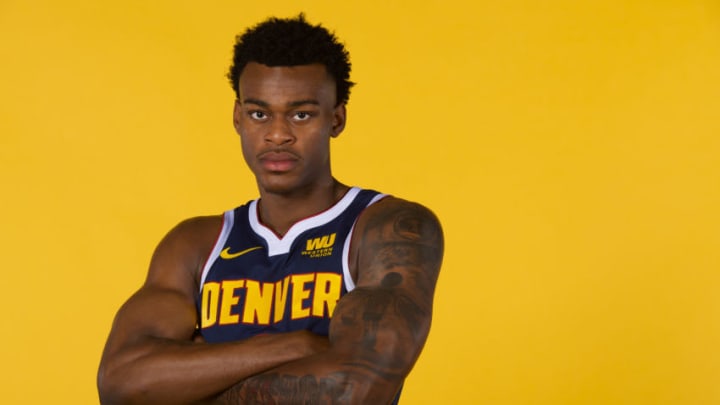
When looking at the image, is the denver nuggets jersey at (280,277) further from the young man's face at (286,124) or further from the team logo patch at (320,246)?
the young man's face at (286,124)

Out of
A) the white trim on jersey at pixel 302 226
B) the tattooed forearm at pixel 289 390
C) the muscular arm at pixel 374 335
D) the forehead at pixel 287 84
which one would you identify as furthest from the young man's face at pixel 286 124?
the tattooed forearm at pixel 289 390

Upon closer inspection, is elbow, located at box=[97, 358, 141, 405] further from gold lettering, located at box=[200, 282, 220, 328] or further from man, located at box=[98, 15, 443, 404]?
gold lettering, located at box=[200, 282, 220, 328]

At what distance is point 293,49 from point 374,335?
90cm

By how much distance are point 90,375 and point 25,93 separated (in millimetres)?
1317

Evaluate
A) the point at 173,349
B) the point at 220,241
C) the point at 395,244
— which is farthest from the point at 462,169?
the point at 173,349

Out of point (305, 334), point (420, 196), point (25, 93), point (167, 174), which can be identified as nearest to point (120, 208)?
point (167, 174)

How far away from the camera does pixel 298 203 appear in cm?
308

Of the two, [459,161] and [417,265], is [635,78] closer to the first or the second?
[459,161]

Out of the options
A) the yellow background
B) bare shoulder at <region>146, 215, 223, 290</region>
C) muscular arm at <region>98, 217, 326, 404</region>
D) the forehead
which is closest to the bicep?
muscular arm at <region>98, 217, 326, 404</region>

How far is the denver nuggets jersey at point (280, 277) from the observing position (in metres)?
2.86

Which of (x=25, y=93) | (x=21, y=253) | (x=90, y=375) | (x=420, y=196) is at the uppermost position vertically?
(x=25, y=93)

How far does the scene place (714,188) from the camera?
16.2 ft

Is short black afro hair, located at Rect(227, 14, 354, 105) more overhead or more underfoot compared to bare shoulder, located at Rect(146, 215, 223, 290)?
more overhead

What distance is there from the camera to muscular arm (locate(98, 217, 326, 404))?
2.59 m
